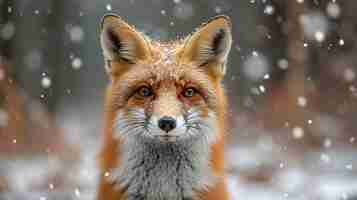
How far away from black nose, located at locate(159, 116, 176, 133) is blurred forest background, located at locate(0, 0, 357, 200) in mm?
6409

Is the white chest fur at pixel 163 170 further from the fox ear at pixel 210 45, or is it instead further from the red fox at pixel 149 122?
the fox ear at pixel 210 45

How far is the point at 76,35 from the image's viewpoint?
64.8 feet

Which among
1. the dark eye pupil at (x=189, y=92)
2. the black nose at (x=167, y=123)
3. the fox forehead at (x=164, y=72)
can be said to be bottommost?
the black nose at (x=167, y=123)

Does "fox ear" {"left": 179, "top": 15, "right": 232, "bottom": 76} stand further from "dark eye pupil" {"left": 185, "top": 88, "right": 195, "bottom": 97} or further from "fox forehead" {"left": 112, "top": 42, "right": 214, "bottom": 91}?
"dark eye pupil" {"left": 185, "top": 88, "right": 195, "bottom": 97}

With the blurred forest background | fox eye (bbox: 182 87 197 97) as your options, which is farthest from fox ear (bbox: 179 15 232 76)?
the blurred forest background

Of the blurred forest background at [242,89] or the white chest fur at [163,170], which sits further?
the blurred forest background at [242,89]

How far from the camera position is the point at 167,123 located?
4.48m

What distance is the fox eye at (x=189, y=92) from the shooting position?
465cm

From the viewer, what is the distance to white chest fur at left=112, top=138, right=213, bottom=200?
15.7 ft

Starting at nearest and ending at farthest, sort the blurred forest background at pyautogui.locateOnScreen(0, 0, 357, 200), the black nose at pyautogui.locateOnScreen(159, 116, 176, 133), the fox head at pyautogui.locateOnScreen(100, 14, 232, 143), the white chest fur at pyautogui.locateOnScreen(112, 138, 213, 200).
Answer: the black nose at pyautogui.locateOnScreen(159, 116, 176, 133) < the fox head at pyautogui.locateOnScreen(100, 14, 232, 143) < the white chest fur at pyautogui.locateOnScreen(112, 138, 213, 200) < the blurred forest background at pyautogui.locateOnScreen(0, 0, 357, 200)

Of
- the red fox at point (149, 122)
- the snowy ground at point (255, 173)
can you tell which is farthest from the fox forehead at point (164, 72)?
the snowy ground at point (255, 173)

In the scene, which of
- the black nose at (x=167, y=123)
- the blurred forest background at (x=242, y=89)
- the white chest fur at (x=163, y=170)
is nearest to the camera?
the black nose at (x=167, y=123)

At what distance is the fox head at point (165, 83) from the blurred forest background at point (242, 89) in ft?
20.0

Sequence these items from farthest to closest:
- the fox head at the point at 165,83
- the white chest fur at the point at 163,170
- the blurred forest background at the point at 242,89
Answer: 1. the blurred forest background at the point at 242,89
2. the white chest fur at the point at 163,170
3. the fox head at the point at 165,83
